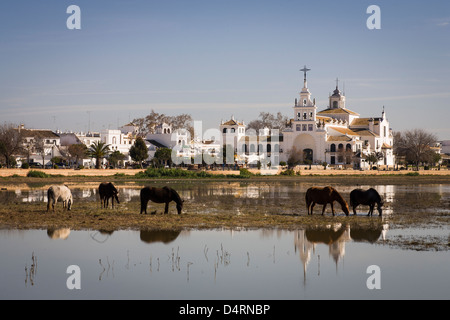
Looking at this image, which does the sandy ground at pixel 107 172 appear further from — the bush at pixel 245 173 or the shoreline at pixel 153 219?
the shoreline at pixel 153 219

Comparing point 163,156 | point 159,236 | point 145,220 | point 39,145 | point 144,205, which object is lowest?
point 159,236

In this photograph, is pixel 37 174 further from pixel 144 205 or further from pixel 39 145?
pixel 144 205

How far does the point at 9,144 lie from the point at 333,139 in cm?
5434

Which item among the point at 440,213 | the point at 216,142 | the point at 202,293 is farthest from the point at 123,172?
the point at 216,142

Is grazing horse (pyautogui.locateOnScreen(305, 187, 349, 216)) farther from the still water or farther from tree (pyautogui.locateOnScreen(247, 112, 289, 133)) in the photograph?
tree (pyautogui.locateOnScreen(247, 112, 289, 133))

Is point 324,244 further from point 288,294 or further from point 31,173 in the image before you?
point 31,173

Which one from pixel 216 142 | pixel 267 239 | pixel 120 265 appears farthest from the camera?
pixel 216 142

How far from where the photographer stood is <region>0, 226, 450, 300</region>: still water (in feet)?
39.0

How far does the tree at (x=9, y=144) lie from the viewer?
69.5 meters

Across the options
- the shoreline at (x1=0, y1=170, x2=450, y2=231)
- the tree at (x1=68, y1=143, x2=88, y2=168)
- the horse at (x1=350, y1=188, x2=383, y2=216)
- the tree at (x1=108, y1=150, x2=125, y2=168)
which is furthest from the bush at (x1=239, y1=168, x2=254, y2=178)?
the horse at (x1=350, y1=188, x2=383, y2=216)

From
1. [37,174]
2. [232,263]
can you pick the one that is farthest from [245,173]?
[232,263]

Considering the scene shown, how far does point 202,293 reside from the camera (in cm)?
1176

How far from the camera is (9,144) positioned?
7181cm
